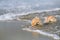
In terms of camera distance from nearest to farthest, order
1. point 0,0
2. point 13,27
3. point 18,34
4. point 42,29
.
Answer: point 18,34, point 42,29, point 13,27, point 0,0

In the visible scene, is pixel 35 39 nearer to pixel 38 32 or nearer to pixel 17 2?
pixel 38 32

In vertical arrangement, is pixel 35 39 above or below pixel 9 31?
below

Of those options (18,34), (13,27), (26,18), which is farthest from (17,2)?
(18,34)

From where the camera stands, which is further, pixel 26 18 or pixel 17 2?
pixel 17 2

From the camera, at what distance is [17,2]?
24109 millimetres

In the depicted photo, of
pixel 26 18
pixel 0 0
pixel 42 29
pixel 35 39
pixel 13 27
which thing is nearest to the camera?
pixel 35 39

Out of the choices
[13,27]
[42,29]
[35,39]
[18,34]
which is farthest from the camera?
[13,27]

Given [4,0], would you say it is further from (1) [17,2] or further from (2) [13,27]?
(2) [13,27]

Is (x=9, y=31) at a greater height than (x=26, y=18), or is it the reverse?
(x=26, y=18)

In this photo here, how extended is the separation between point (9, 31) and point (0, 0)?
12.9 meters

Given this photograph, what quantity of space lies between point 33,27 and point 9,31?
1.12 m

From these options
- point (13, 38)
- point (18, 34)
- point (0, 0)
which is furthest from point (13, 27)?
point (0, 0)

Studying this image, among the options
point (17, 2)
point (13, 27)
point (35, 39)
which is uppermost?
point (17, 2)

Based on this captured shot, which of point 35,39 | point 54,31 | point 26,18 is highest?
point 26,18
